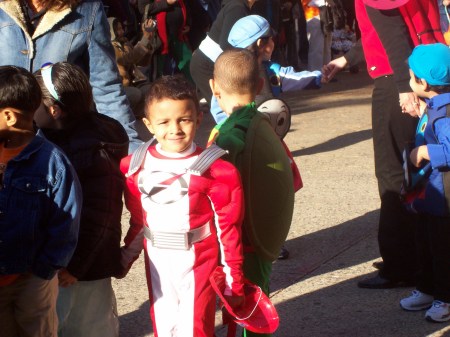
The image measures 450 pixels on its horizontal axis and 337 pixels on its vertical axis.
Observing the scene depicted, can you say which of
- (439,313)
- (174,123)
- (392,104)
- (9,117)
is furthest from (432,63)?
(9,117)

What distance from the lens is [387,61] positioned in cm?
532

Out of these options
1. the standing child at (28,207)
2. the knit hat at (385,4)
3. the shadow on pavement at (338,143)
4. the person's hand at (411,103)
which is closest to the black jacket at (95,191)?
the standing child at (28,207)

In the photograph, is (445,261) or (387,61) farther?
(387,61)

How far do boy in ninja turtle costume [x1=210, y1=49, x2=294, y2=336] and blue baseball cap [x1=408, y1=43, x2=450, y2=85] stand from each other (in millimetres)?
1008

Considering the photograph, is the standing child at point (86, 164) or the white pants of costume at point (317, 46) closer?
the standing child at point (86, 164)

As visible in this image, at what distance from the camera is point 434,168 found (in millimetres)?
4695

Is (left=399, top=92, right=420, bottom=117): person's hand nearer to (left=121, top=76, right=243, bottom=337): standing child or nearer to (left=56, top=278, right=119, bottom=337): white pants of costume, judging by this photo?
(left=121, top=76, right=243, bottom=337): standing child

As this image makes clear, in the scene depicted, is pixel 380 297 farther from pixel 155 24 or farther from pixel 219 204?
pixel 155 24

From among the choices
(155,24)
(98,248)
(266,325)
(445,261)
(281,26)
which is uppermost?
(98,248)

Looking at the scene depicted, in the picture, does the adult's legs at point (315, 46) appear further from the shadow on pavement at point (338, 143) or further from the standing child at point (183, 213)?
the standing child at point (183, 213)

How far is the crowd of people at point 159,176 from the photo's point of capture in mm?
3488

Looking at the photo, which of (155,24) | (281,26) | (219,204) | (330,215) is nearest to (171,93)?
(219,204)

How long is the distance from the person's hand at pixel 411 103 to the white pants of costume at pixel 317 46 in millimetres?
10884

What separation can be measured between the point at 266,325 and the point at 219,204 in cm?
51
